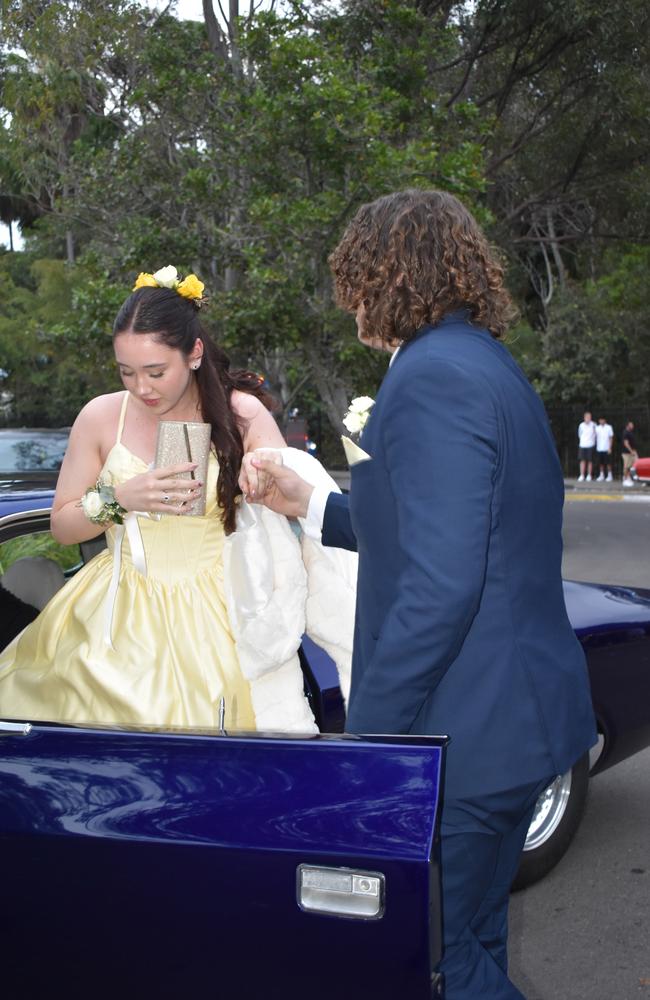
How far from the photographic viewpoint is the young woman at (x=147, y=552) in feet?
8.79

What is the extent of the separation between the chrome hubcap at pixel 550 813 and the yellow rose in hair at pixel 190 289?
2.03m

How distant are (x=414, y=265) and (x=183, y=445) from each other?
80 centimetres

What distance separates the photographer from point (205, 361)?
2.97 meters

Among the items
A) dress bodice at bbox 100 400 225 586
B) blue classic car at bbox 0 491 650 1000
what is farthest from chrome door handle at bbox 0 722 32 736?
dress bodice at bbox 100 400 225 586

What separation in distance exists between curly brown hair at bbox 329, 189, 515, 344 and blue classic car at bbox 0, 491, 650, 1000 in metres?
0.71

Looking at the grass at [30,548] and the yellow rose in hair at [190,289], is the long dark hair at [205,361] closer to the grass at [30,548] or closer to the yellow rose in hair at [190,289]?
the yellow rose in hair at [190,289]

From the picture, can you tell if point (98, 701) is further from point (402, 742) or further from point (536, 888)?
point (536, 888)

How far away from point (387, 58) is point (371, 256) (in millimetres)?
13613

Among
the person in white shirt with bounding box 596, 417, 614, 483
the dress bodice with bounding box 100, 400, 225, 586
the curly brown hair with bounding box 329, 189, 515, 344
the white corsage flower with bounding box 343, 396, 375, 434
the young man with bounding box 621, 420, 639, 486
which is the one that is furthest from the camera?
the person in white shirt with bounding box 596, 417, 614, 483

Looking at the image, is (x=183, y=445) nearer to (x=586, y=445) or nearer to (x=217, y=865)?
(x=217, y=865)

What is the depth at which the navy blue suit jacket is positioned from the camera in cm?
172

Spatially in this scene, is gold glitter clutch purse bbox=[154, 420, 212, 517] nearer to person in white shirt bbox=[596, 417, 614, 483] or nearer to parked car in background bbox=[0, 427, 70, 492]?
parked car in background bbox=[0, 427, 70, 492]

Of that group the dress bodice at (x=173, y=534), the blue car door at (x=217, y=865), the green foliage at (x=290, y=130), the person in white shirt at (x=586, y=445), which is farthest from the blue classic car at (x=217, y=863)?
the person in white shirt at (x=586, y=445)

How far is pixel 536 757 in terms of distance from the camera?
1842 mm
